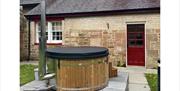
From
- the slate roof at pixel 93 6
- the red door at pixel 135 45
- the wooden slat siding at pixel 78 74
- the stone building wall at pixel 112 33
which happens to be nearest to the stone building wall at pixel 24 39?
the slate roof at pixel 93 6

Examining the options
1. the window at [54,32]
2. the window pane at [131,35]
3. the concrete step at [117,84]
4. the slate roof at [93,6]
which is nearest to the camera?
the concrete step at [117,84]

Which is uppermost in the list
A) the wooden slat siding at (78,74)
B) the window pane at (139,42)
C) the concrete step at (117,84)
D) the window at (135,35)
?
the window at (135,35)

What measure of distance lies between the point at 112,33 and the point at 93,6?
216 centimetres

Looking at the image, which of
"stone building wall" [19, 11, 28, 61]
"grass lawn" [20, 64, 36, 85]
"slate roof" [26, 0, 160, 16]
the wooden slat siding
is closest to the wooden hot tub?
the wooden slat siding

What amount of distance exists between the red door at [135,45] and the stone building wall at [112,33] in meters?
0.28

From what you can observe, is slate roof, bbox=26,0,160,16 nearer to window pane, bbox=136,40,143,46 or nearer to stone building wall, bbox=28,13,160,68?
stone building wall, bbox=28,13,160,68

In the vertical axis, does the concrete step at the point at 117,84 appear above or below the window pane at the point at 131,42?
below

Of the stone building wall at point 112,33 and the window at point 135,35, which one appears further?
the window at point 135,35

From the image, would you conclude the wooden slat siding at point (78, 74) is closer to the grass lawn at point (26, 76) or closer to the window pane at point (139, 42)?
the grass lawn at point (26, 76)

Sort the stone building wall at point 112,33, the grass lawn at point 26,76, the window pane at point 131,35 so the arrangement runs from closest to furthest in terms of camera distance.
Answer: the grass lawn at point 26,76
the stone building wall at point 112,33
the window pane at point 131,35

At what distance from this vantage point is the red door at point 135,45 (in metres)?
12.5
